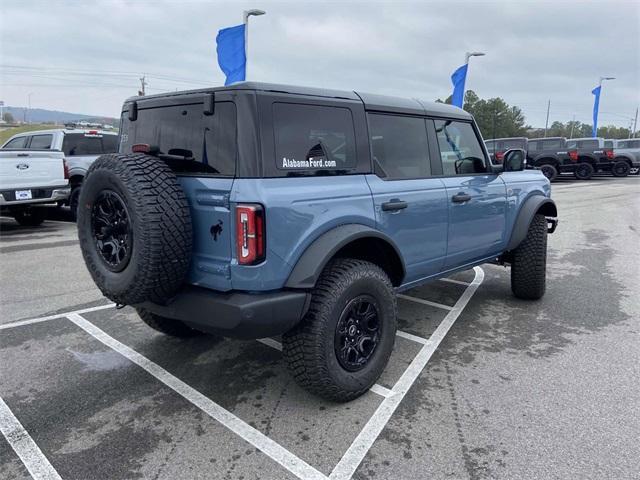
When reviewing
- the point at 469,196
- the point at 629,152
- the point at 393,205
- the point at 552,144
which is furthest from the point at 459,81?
the point at 393,205

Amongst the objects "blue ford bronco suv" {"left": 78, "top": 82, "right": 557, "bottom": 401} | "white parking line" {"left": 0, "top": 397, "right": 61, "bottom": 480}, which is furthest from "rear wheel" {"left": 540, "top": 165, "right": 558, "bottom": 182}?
"white parking line" {"left": 0, "top": 397, "right": 61, "bottom": 480}

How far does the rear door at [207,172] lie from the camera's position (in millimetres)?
2598

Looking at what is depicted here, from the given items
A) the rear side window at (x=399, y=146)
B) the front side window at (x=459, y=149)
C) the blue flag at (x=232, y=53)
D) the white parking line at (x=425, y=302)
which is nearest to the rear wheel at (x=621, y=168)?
the blue flag at (x=232, y=53)

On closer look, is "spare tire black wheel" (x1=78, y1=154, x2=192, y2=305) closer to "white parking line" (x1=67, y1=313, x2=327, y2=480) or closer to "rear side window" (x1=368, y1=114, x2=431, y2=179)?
"white parking line" (x1=67, y1=313, x2=327, y2=480)

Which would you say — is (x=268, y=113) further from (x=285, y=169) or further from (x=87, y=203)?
(x=87, y=203)

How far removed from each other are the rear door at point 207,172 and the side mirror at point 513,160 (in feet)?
9.70

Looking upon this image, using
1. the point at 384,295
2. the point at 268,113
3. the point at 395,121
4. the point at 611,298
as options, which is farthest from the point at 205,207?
the point at 611,298

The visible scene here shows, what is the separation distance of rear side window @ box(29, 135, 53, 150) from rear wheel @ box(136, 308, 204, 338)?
8.09m

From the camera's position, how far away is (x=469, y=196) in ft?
13.0

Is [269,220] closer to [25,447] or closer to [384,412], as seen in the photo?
[384,412]

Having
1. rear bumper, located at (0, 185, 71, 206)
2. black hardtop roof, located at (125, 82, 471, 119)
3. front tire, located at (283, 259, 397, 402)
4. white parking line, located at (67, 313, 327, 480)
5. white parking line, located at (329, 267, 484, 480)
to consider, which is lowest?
white parking line, located at (67, 313, 327, 480)

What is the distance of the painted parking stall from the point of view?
8.00 ft

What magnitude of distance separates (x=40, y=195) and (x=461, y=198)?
7857 mm

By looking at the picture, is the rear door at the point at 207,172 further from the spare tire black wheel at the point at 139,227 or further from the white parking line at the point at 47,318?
the white parking line at the point at 47,318
